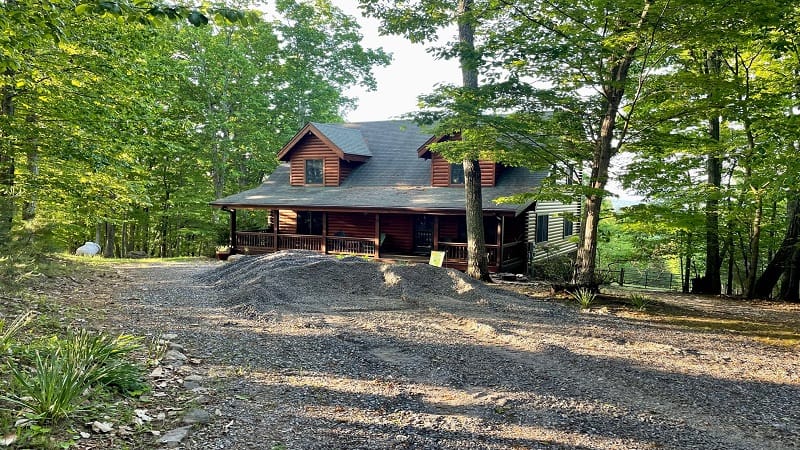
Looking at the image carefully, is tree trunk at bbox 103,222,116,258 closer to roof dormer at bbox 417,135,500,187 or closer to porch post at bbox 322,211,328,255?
porch post at bbox 322,211,328,255

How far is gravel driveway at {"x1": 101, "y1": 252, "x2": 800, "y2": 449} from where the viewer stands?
4.57 m

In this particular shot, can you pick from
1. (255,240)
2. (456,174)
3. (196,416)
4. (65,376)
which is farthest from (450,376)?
(255,240)

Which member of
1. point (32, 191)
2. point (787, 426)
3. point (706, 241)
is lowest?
point (787, 426)

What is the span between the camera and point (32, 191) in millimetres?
12891

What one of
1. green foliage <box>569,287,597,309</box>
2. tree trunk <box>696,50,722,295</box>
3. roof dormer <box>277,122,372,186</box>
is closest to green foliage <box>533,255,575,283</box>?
tree trunk <box>696,50,722,295</box>

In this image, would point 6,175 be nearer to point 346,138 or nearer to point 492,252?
point 346,138

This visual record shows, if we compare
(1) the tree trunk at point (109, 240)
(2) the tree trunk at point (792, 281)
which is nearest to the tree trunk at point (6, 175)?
(1) the tree trunk at point (109, 240)

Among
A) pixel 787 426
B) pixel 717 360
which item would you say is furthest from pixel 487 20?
pixel 787 426

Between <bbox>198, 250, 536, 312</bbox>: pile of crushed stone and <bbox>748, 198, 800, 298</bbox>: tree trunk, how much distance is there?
8.26 metres

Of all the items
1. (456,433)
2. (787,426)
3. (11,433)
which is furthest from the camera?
(787,426)

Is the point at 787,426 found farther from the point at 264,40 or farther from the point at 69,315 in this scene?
the point at 264,40

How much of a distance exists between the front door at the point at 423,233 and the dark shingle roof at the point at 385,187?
1368mm

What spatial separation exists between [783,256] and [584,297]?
747 cm

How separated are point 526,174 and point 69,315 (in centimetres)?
1676
